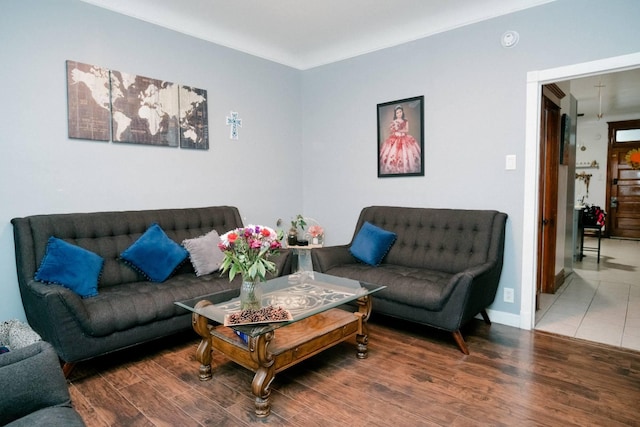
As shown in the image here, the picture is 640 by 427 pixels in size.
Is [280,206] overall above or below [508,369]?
above

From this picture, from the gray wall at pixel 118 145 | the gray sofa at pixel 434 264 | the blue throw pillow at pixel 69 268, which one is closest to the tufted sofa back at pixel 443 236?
the gray sofa at pixel 434 264

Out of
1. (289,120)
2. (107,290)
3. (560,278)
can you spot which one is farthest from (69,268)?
(560,278)

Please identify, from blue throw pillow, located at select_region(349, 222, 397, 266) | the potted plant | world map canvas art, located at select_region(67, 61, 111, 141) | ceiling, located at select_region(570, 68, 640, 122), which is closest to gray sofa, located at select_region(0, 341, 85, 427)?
world map canvas art, located at select_region(67, 61, 111, 141)

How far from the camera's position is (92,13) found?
9.84 ft

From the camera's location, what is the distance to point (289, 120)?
4641 mm

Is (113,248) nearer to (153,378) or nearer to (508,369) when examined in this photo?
(153,378)

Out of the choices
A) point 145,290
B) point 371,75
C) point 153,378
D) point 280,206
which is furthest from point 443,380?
point 371,75

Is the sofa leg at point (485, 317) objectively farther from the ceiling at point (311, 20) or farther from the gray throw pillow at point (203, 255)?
the ceiling at point (311, 20)

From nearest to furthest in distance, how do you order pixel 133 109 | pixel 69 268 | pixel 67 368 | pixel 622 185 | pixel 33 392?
pixel 33 392, pixel 67 368, pixel 69 268, pixel 133 109, pixel 622 185

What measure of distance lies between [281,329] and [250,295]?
335mm

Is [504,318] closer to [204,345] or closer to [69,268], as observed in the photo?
[204,345]

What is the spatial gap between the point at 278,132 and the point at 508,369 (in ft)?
10.8

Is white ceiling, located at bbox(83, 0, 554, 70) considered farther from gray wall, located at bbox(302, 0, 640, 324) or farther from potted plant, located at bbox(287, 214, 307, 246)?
potted plant, located at bbox(287, 214, 307, 246)

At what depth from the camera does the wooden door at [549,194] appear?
382cm
